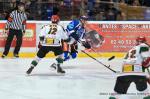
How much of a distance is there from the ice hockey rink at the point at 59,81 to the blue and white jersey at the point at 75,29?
667 mm

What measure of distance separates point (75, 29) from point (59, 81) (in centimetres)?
163

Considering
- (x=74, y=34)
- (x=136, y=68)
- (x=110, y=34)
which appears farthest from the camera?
(x=110, y=34)

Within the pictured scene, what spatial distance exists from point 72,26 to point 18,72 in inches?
52.7

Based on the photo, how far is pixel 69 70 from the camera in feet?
35.8

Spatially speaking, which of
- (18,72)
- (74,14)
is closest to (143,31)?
(74,14)

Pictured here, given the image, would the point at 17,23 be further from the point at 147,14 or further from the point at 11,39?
the point at 147,14

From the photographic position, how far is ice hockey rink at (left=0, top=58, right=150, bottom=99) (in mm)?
8148

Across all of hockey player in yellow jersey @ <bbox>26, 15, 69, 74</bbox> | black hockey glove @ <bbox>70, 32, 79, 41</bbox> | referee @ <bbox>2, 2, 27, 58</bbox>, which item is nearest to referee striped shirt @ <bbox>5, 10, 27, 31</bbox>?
referee @ <bbox>2, 2, 27, 58</bbox>

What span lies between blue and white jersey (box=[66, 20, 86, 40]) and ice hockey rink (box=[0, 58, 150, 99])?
67 centimetres

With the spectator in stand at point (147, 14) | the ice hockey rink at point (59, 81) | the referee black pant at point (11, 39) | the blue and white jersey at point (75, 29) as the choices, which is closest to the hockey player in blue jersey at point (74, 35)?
the blue and white jersey at point (75, 29)

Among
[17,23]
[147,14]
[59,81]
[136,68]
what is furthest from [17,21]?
[136,68]

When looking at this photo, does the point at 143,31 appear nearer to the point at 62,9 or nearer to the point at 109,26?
the point at 109,26

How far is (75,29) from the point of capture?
427 inches

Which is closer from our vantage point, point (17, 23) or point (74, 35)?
point (74, 35)
